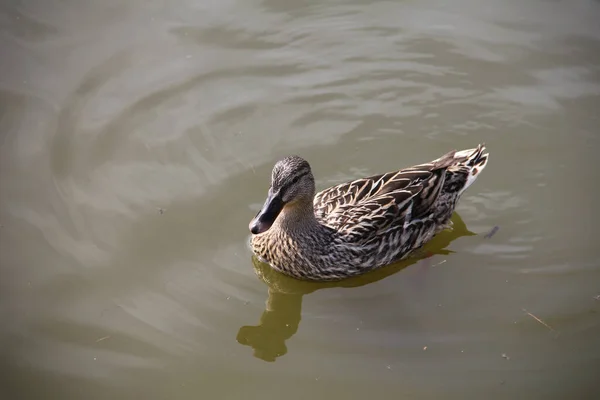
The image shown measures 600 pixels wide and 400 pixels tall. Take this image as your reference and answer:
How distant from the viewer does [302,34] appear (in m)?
9.77

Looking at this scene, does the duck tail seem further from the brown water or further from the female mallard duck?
the brown water

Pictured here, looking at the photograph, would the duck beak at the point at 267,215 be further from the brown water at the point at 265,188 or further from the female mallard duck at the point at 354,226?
the brown water at the point at 265,188

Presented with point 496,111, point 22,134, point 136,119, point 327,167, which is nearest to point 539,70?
point 496,111

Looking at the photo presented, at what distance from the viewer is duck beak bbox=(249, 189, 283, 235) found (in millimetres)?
6410

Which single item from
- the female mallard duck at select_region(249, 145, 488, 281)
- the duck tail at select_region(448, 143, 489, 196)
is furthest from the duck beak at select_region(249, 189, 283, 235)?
the duck tail at select_region(448, 143, 489, 196)

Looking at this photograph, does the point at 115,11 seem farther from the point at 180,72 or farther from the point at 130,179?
the point at 130,179

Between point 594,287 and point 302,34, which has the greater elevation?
point 302,34

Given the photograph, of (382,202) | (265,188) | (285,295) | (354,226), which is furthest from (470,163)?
(285,295)

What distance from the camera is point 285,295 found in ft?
23.4

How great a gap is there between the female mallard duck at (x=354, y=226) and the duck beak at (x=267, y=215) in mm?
324

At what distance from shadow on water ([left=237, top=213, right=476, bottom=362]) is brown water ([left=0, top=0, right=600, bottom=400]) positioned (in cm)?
3

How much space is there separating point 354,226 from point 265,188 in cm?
129

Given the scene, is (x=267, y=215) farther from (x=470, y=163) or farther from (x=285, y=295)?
(x=470, y=163)

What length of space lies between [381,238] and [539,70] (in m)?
3.71
